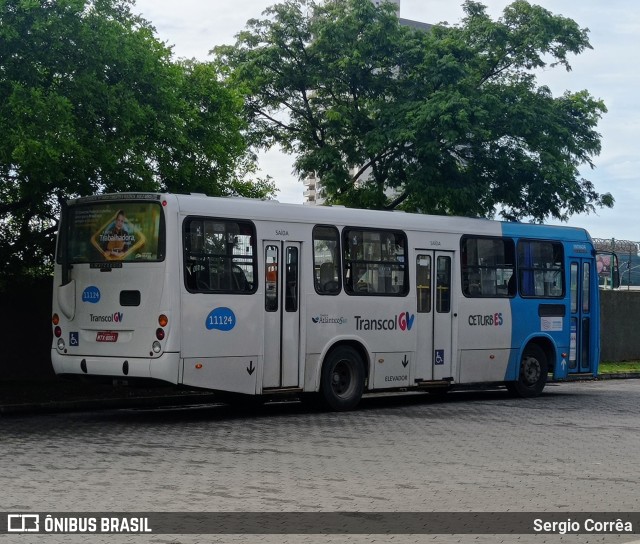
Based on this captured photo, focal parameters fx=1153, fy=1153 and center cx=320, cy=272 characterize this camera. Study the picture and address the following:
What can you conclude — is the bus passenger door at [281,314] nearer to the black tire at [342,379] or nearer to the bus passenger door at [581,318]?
the black tire at [342,379]

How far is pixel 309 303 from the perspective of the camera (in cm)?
1739

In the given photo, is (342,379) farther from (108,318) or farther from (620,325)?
Result: (620,325)

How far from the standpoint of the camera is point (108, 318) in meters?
16.1

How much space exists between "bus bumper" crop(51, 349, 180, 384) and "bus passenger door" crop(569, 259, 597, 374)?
31.6 ft

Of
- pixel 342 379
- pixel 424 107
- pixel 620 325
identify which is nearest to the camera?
pixel 342 379

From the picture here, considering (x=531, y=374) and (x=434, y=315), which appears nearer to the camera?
(x=434, y=315)

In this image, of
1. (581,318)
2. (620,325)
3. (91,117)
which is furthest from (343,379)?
(620,325)

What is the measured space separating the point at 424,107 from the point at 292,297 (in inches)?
446

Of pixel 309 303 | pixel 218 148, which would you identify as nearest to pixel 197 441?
pixel 309 303

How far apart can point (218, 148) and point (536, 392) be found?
7.47 meters

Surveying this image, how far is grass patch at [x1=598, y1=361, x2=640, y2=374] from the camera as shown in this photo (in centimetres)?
3022

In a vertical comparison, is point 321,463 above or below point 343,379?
below

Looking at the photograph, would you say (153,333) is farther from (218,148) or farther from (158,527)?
(158,527)

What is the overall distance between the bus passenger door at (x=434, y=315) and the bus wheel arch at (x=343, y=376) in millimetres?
1360
